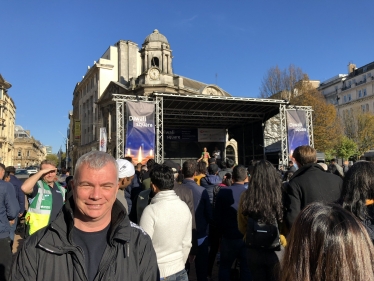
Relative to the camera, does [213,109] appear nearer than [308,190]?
No

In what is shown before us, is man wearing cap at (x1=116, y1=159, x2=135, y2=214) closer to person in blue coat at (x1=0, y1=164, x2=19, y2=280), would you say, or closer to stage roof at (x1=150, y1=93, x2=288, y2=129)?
person in blue coat at (x1=0, y1=164, x2=19, y2=280)

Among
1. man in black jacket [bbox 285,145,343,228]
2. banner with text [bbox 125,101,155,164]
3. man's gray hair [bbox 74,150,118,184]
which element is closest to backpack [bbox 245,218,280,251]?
man in black jacket [bbox 285,145,343,228]

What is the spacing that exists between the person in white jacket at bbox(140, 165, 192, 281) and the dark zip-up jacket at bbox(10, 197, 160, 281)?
1.04 meters

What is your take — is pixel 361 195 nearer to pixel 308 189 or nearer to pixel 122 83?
pixel 308 189

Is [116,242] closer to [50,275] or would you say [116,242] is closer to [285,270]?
[50,275]

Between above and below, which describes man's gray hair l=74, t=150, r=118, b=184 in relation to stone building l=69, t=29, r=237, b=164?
below

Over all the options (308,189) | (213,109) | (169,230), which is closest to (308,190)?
(308,189)

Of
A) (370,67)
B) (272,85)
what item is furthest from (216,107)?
(370,67)

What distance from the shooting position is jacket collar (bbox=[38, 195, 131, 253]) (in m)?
1.59

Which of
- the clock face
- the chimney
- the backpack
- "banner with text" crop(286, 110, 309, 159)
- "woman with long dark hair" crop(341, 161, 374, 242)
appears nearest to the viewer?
"woman with long dark hair" crop(341, 161, 374, 242)

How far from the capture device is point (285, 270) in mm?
1161

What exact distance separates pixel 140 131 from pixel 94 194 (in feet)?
45.7

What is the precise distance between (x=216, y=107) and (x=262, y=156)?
5471 millimetres

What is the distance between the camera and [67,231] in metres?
1.66
